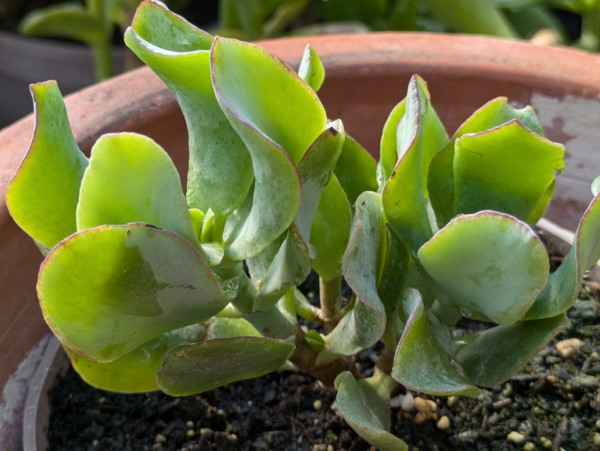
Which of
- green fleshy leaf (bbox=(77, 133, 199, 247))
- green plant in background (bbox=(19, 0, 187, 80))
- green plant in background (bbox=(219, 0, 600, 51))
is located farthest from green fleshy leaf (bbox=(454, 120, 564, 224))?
green plant in background (bbox=(19, 0, 187, 80))

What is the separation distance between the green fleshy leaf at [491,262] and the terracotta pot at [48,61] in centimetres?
164

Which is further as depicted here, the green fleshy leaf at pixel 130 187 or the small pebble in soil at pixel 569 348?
the small pebble in soil at pixel 569 348

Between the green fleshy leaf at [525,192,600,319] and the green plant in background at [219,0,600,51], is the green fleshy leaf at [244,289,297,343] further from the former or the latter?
the green plant in background at [219,0,600,51]

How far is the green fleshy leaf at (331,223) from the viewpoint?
0.56 m


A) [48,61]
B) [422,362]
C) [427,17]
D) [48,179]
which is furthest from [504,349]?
[48,61]

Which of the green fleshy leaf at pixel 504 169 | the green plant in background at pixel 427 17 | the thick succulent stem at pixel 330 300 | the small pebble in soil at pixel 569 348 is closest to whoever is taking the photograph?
the green fleshy leaf at pixel 504 169

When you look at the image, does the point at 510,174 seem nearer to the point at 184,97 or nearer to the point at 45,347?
the point at 184,97

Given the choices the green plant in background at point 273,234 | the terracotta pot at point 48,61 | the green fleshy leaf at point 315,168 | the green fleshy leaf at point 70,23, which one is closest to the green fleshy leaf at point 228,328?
the green plant in background at point 273,234

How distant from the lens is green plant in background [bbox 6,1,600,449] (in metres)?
0.43

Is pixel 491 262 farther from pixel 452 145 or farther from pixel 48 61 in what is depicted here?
pixel 48 61

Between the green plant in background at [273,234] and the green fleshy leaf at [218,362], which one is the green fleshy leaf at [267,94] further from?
the green fleshy leaf at [218,362]

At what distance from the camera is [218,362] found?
50cm

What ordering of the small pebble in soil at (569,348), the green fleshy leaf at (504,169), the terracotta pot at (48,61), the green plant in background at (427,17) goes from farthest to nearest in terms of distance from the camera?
1. the terracotta pot at (48,61)
2. the green plant in background at (427,17)
3. the small pebble in soil at (569,348)
4. the green fleshy leaf at (504,169)

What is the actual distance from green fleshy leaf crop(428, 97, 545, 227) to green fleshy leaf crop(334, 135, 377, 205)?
0.05m
